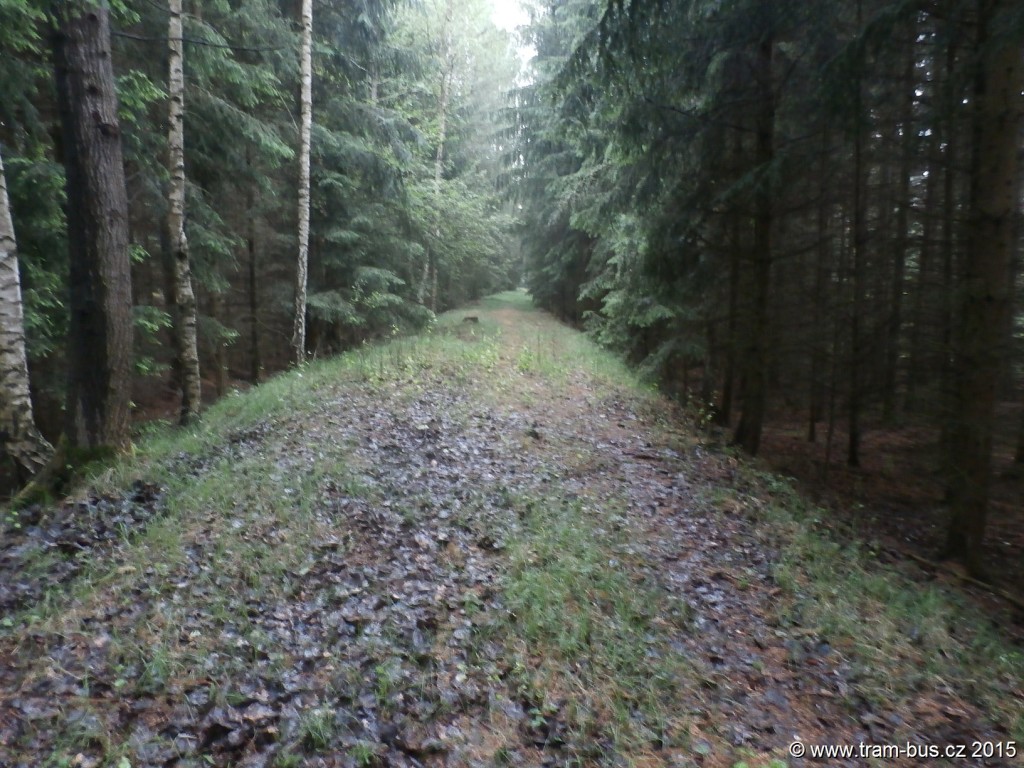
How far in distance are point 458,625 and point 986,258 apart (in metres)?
7.04

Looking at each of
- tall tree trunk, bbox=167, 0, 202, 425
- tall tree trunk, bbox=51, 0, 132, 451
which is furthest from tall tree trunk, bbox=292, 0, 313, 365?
tall tree trunk, bbox=51, 0, 132, 451

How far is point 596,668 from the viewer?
4.04m

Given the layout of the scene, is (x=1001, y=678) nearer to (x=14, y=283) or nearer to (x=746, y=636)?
(x=746, y=636)

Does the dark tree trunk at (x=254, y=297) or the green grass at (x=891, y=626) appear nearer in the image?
the green grass at (x=891, y=626)

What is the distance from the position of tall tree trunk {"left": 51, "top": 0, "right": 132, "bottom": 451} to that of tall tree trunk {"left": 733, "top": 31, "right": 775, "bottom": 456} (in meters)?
8.49

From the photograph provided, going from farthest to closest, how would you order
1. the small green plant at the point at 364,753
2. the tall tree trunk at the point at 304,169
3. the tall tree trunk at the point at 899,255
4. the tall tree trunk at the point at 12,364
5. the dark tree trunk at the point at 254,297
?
the dark tree trunk at the point at 254,297 → the tall tree trunk at the point at 304,169 → the tall tree trunk at the point at 899,255 → the tall tree trunk at the point at 12,364 → the small green plant at the point at 364,753

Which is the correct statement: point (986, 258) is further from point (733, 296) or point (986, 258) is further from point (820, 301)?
point (733, 296)

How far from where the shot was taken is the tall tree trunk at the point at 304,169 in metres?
12.7

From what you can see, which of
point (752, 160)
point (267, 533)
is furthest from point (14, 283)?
point (752, 160)

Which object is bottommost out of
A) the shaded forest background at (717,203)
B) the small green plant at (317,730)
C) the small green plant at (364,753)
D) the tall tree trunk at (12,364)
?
the small green plant at (364,753)

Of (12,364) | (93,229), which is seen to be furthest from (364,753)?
(93,229)

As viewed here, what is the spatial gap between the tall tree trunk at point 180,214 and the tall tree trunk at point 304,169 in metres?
3.71

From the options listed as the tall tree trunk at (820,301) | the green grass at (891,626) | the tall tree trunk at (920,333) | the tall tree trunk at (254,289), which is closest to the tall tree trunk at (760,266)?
the tall tree trunk at (820,301)

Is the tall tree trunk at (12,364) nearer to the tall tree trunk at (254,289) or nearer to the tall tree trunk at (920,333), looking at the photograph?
the tall tree trunk at (254,289)
